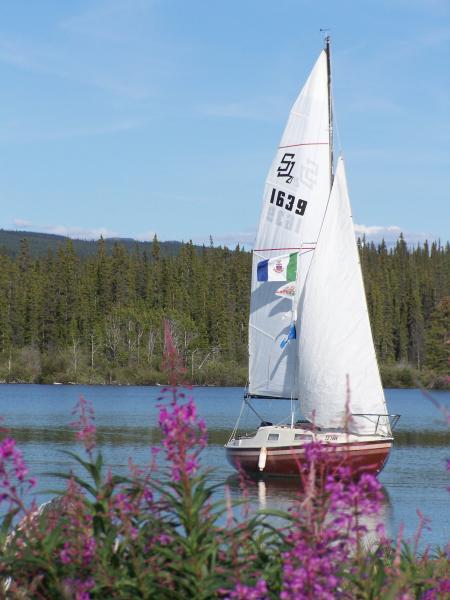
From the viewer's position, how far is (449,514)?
1095 inches

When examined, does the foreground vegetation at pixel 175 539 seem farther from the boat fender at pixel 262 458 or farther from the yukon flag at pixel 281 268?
the yukon flag at pixel 281 268

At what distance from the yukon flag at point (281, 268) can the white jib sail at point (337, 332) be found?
0.95 meters

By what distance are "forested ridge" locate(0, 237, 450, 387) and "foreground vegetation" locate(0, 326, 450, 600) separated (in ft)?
376

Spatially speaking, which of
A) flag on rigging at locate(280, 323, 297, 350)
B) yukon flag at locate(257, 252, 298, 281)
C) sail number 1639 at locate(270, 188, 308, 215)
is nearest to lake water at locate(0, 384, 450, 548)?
flag on rigging at locate(280, 323, 297, 350)

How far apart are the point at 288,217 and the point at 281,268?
1456mm

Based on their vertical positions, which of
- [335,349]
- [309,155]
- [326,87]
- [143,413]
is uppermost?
[326,87]

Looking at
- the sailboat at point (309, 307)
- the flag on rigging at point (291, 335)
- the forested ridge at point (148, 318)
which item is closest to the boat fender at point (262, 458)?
the sailboat at point (309, 307)

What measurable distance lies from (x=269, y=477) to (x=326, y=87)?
11536 mm

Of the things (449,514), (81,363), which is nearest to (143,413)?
(449,514)

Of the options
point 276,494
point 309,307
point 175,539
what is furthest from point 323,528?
point 309,307

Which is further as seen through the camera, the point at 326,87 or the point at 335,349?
the point at 326,87

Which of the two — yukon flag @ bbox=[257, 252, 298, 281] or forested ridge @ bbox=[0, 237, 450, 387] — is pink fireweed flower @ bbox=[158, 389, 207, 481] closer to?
yukon flag @ bbox=[257, 252, 298, 281]

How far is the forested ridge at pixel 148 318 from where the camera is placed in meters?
125

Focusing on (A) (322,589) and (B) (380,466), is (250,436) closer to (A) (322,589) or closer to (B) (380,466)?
(B) (380,466)
